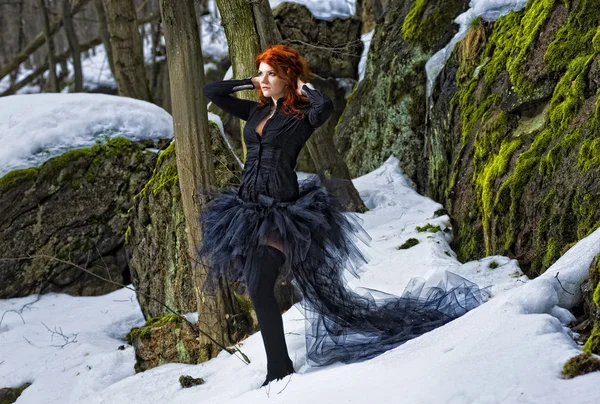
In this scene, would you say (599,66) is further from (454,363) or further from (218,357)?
(218,357)

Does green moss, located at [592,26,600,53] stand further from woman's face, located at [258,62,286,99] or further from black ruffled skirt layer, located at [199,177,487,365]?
woman's face, located at [258,62,286,99]

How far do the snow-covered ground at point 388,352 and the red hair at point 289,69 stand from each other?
1.49 meters

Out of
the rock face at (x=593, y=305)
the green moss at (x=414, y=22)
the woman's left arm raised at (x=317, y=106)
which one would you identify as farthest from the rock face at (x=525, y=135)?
the woman's left arm raised at (x=317, y=106)

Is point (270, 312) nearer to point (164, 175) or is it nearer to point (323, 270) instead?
point (323, 270)

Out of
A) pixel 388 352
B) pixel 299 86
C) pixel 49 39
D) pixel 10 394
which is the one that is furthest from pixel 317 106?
pixel 49 39

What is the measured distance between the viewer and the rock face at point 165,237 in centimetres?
582

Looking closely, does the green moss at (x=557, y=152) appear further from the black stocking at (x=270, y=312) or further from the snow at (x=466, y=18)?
the snow at (x=466, y=18)

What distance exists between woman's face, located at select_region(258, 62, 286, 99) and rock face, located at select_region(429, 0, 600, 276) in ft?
6.17

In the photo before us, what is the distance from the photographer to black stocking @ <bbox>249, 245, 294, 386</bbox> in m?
3.84

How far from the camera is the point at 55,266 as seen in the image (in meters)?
8.19

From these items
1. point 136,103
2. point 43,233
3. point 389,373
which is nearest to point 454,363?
point 389,373

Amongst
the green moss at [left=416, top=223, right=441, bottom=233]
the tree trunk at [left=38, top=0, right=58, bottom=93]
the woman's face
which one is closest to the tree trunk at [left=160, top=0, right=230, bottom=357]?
the woman's face

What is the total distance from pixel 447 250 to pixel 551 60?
1.68 meters

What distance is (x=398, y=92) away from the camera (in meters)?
8.16
